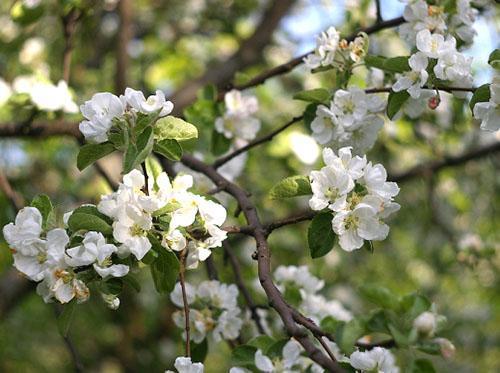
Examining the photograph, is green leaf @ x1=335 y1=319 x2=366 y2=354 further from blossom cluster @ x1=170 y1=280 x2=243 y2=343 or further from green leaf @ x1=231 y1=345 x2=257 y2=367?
blossom cluster @ x1=170 y1=280 x2=243 y2=343

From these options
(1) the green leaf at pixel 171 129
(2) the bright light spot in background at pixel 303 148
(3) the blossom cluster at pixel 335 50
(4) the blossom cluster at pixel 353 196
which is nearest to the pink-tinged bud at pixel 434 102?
(3) the blossom cluster at pixel 335 50

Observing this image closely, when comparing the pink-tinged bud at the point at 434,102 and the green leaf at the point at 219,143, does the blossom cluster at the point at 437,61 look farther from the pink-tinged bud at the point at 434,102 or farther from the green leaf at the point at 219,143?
the green leaf at the point at 219,143

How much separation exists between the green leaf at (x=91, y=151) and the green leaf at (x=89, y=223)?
0.34 ft

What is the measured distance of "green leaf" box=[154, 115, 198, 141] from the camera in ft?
3.97

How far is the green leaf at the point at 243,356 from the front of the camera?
4.25 ft

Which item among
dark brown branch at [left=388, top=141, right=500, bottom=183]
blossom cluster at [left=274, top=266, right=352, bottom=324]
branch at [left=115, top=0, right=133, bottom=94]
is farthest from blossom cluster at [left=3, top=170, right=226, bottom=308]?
dark brown branch at [left=388, top=141, right=500, bottom=183]

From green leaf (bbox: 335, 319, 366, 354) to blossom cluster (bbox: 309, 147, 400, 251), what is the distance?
13cm

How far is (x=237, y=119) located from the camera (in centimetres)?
189

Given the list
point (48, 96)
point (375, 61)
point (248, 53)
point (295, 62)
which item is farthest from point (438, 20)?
point (248, 53)

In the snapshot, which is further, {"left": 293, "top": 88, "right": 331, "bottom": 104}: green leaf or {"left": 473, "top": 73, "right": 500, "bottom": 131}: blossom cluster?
{"left": 293, "top": 88, "right": 331, "bottom": 104}: green leaf

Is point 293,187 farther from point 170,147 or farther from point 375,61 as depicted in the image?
point 375,61

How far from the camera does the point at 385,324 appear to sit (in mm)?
1146

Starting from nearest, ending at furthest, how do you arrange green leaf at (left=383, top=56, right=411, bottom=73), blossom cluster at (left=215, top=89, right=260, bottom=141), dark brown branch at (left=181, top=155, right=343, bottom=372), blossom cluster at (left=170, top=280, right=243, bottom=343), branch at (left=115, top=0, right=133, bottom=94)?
1. dark brown branch at (left=181, top=155, right=343, bottom=372)
2. green leaf at (left=383, top=56, right=411, bottom=73)
3. blossom cluster at (left=170, top=280, right=243, bottom=343)
4. blossom cluster at (left=215, top=89, right=260, bottom=141)
5. branch at (left=115, top=0, right=133, bottom=94)

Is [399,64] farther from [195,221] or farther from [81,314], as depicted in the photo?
[81,314]
